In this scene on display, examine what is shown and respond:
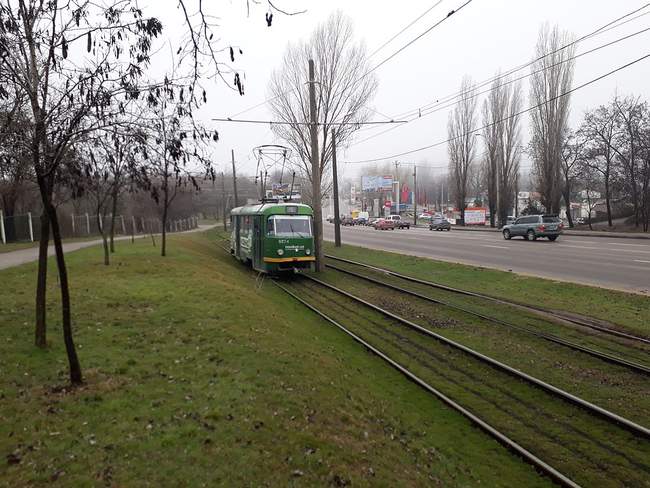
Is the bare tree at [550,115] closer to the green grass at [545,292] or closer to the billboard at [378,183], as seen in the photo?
the green grass at [545,292]

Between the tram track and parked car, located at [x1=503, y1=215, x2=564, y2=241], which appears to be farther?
parked car, located at [x1=503, y1=215, x2=564, y2=241]

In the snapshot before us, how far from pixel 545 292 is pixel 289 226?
937 centimetres

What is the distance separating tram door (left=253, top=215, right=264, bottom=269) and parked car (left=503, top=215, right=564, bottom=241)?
70.3 ft

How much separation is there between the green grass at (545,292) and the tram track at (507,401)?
13.3 feet

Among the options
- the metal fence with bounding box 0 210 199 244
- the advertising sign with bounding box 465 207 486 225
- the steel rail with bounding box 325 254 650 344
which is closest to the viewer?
the steel rail with bounding box 325 254 650 344

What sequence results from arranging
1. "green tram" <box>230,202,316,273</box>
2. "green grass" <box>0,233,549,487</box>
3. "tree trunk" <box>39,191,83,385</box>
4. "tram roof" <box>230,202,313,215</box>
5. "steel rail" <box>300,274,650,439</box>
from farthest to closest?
"tram roof" <box>230,202,313,215</box>, "green tram" <box>230,202,316,273</box>, "steel rail" <box>300,274,650,439</box>, "tree trunk" <box>39,191,83,385</box>, "green grass" <box>0,233,549,487</box>

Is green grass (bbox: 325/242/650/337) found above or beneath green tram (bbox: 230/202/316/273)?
beneath

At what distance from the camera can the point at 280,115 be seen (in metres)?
28.9

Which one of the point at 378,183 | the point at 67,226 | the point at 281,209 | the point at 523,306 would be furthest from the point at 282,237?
the point at 378,183

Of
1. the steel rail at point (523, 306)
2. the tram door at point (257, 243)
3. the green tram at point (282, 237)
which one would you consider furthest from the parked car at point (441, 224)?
the tram door at point (257, 243)

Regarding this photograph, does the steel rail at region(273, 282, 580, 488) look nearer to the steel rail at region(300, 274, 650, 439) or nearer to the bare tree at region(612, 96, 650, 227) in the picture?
the steel rail at region(300, 274, 650, 439)

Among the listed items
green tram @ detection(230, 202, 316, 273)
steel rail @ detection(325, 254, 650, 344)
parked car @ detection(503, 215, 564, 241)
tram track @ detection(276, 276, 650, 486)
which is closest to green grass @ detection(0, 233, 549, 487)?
tram track @ detection(276, 276, 650, 486)

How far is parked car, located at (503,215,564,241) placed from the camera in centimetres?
3225

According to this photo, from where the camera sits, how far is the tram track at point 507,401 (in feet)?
17.4
